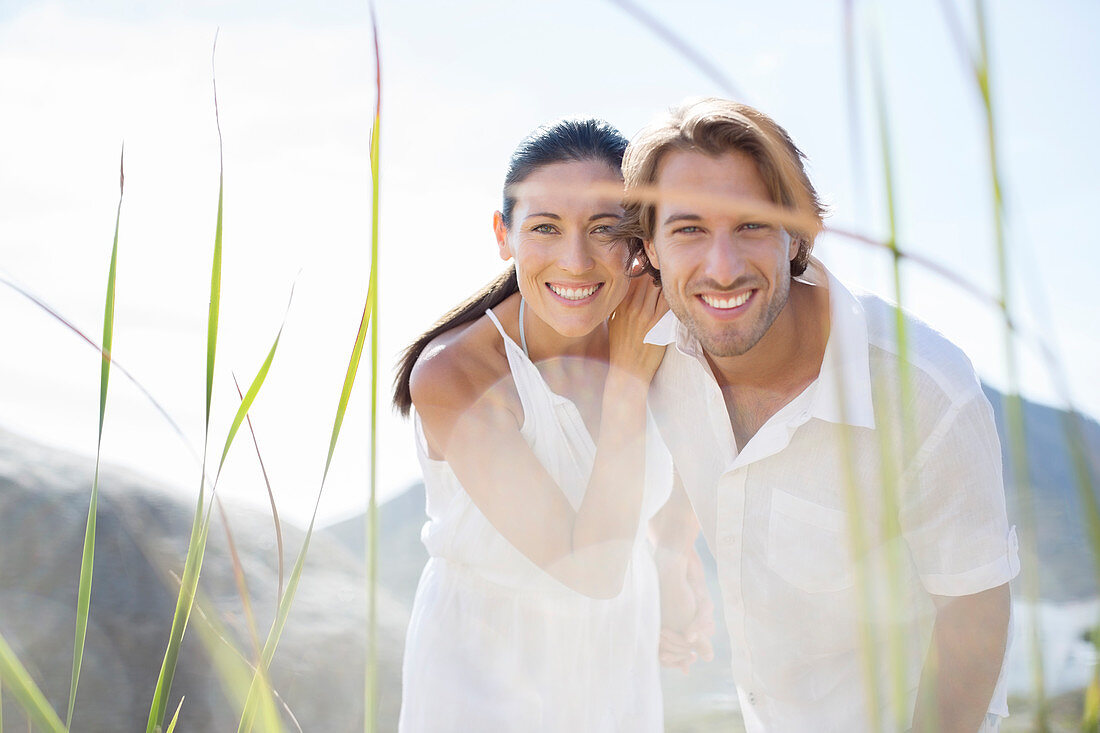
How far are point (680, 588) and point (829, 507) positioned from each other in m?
1.19

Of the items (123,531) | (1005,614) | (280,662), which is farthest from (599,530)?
(123,531)

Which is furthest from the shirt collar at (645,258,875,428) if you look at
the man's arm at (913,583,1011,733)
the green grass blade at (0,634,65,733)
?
the green grass blade at (0,634,65,733)

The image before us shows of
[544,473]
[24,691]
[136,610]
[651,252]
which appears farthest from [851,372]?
[136,610]

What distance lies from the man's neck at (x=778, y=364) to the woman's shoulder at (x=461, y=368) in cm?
80

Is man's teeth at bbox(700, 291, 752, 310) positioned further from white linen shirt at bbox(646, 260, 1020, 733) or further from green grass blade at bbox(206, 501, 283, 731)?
green grass blade at bbox(206, 501, 283, 731)

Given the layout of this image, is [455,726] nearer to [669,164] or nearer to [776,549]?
[776,549]

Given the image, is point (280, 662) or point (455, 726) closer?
point (455, 726)

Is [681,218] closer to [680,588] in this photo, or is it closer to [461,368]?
[461,368]

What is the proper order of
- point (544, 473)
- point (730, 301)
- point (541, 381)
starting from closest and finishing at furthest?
1. point (730, 301)
2. point (544, 473)
3. point (541, 381)

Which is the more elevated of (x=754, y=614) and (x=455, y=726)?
(x=754, y=614)

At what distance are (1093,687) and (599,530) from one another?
6.27ft

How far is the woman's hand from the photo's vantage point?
2.46m

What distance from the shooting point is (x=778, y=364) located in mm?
2268

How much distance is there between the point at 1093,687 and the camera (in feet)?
2.13
